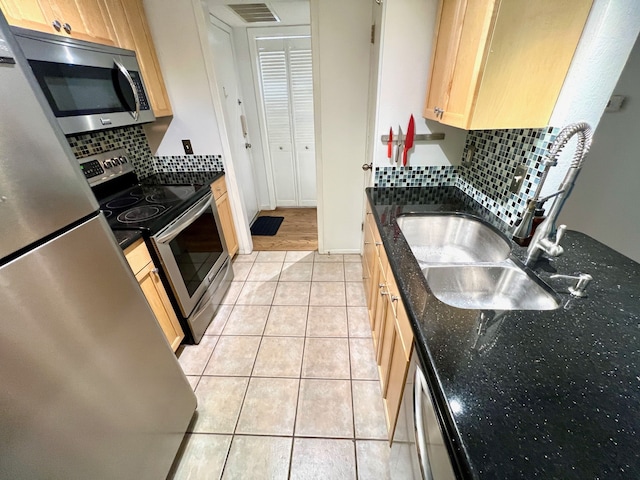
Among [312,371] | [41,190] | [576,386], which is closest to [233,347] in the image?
[312,371]

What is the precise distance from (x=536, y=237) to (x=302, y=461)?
4.63 ft

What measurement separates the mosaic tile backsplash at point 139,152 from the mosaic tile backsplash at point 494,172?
1574 mm

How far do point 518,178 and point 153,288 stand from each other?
1.98 meters

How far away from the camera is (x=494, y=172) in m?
1.40

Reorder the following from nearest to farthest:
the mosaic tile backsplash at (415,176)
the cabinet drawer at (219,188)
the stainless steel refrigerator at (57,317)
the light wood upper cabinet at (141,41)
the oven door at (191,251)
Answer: the stainless steel refrigerator at (57,317) < the oven door at (191,251) < the light wood upper cabinet at (141,41) < the mosaic tile backsplash at (415,176) < the cabinet drawer at (219,188)

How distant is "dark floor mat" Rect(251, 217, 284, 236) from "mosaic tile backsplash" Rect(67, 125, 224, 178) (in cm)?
111

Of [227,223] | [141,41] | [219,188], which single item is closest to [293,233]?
[227,223]

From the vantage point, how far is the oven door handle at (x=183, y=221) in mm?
1434

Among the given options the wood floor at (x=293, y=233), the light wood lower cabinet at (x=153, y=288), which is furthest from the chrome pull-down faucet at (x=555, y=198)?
the wood floor at (x=293, y=233)

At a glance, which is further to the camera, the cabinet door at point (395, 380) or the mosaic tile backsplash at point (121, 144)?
the mosaic tile backsplash at point (121, 144)

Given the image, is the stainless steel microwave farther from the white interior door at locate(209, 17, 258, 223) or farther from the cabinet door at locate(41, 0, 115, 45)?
the white interior door at locate(209, 17, 258, 223)

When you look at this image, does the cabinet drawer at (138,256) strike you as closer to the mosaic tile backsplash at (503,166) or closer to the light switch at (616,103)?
the mosaic tile backsplash at (503,166)

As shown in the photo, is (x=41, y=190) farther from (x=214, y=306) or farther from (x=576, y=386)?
(x=214, y=306)

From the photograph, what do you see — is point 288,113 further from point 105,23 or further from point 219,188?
point 105,23
